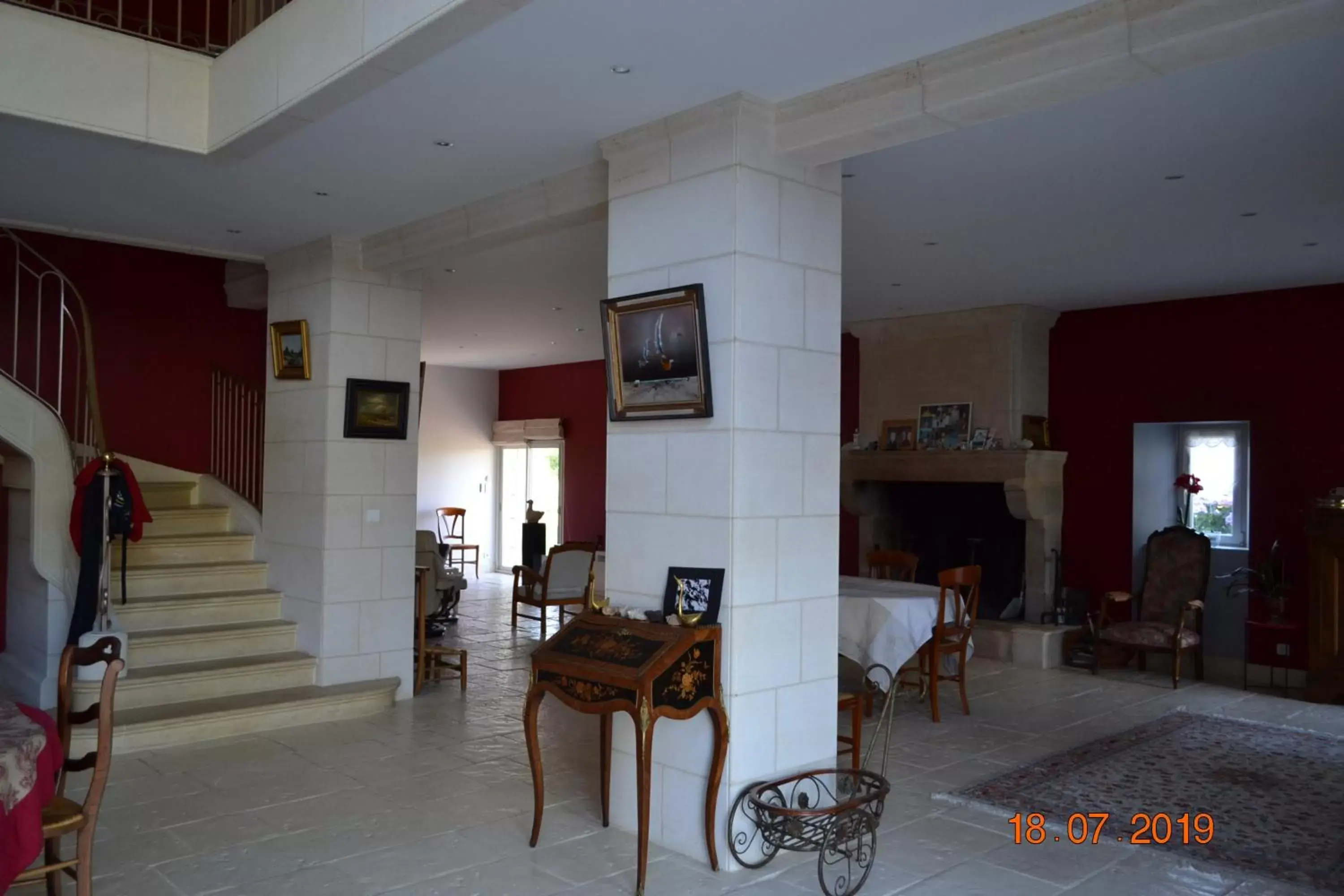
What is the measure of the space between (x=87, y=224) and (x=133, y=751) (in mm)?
3186

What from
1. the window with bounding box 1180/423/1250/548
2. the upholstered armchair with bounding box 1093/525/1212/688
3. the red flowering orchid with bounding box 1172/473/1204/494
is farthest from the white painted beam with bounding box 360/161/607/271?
the window with bounding box 1180/423/1250/548

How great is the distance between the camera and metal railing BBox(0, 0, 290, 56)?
15.8 feet

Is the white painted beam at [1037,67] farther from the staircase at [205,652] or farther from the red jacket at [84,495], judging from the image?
the staircase at [205,652]

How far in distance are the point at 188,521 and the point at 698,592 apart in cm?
502

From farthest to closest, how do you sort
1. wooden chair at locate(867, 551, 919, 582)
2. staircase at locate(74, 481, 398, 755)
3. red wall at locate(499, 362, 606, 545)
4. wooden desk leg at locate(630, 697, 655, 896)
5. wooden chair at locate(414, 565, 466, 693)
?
red wall at locate(499, 362, 606, 545) < wooden chair at locate(867, 551, 919, 582) < wooden chair at locate(414, 565, 466, 693) < staircase at locate(74, 481, 398, 755) < wooden desk leg at locate(630, 697, 655, 896)

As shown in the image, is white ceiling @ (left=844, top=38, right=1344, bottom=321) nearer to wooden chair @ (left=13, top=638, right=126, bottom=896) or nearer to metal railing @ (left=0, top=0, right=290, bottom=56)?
metal railing @ (left=0, top=0, right=290, bottom=56)

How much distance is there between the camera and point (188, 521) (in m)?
7.32

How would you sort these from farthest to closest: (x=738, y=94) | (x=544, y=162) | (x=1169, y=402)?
(x=1169, y=402) < (x=544, y=162) < (x=738, y=94)

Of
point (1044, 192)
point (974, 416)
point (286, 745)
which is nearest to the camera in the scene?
point (1044, 192)

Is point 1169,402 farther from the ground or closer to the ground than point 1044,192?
closer to the ground

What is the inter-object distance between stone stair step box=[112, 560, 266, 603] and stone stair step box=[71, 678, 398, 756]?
3.36ft

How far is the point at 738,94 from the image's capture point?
3799mm

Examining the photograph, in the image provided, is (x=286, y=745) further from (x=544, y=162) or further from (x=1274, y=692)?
(x=1274, y=692)

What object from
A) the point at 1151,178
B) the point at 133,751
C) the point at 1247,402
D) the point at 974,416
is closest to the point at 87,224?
the point at 133,751
